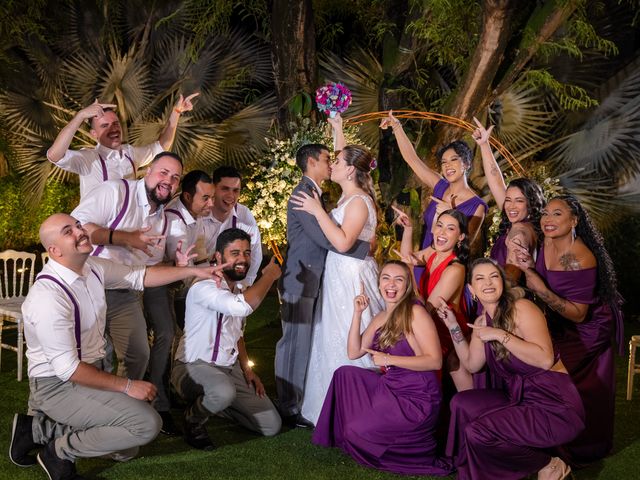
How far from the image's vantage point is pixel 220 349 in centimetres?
512

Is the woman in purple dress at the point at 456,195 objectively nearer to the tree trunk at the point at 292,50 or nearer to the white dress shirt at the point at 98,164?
the white dress shirt at the point at 98,164

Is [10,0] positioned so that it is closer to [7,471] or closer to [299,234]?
[299,234]

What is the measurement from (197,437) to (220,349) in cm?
51

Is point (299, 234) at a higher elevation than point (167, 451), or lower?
higher

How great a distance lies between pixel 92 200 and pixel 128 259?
1.34ft

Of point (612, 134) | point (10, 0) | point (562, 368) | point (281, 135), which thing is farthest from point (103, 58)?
point (562, 368)

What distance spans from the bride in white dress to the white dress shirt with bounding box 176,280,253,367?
563 mm

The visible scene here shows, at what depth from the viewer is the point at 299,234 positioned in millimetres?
5461

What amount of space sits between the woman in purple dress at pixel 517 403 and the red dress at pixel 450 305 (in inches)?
19.8

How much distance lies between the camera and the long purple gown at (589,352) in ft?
16.5

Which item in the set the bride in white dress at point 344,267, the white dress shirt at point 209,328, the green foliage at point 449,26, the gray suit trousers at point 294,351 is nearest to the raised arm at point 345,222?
the bride in white dress at point 344,267

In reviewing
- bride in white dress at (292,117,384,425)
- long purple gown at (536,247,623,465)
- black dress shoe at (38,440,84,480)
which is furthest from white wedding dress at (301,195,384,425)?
black dress shoe at (38,440,84,480)

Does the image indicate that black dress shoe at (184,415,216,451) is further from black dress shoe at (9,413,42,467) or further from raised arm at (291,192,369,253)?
raised arm at (291,192,369,253)

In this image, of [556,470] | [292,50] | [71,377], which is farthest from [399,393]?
[292,50]
